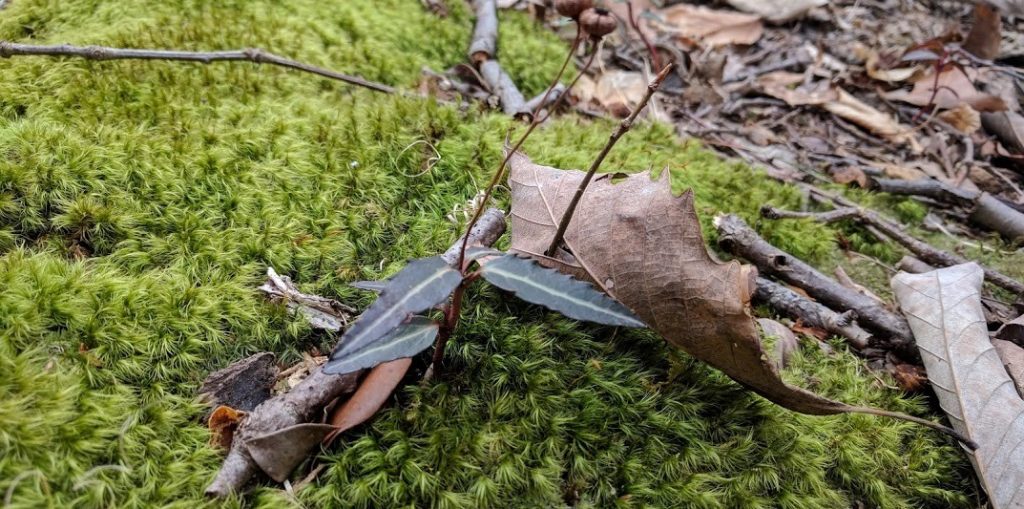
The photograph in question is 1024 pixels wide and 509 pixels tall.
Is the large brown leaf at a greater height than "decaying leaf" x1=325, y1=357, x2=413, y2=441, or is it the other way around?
→ the large brown leaf

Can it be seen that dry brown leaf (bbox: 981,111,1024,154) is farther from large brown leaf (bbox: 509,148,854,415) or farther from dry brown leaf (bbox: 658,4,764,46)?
large brown leaf (bbox: 509,148,854,415)

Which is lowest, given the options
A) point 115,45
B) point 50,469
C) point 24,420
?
point 50,469

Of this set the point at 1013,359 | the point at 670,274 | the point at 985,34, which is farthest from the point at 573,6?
the point at 985,34

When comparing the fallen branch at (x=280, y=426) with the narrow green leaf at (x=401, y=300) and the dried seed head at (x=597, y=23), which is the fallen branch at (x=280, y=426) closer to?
the narrow green leaf at (x=401, y=300)

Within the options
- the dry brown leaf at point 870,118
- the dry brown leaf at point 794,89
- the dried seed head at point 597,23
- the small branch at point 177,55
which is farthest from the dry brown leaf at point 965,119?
the small branch at point 177,55

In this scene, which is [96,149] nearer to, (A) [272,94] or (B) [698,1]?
(A) [272,94]

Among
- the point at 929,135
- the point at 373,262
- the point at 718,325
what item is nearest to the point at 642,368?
the point at 718,325

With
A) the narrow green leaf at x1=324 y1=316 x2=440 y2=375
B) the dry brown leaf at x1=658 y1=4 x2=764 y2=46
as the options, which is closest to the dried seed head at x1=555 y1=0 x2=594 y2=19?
the narrow green leaf at x1=324 y1=316 x2=440 y2=375

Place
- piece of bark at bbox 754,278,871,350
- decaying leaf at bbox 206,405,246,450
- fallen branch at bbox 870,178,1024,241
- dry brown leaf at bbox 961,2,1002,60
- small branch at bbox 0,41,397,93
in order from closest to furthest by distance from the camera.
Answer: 1. decaying leaf at bbox 206,405,246,450
2. piece of bark at bbox 754,278,871,350
3. small branch at bbox 0,41,397,93
4. fallen branch at bbox 870,178,1024,241
5. dry brown leaf at bbox 961,2,1002,60
